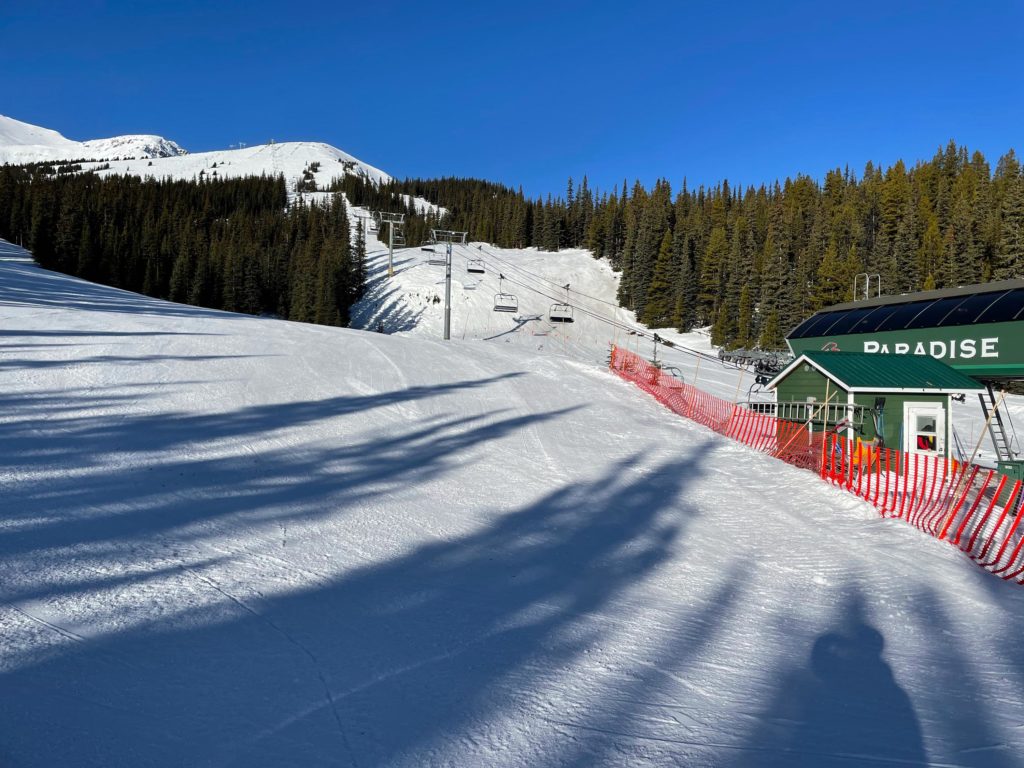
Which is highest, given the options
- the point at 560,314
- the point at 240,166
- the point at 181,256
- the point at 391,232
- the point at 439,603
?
the point at 240,166

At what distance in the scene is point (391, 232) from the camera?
61219 mm

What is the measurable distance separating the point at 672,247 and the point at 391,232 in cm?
3141

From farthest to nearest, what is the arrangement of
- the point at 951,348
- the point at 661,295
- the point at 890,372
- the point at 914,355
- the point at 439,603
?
the point at 661,295 < the point at 951,348 < the point at 914,355 < the point at 890,372 < the point at 439,603

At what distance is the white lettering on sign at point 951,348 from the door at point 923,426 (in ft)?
17.8

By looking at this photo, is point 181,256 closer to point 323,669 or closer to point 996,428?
point 996,428

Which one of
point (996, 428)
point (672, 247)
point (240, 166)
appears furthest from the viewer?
point (240, 166)

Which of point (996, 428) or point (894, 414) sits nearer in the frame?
point (894, 414)

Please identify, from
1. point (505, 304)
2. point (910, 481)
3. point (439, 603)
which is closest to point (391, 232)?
point (505, 304)

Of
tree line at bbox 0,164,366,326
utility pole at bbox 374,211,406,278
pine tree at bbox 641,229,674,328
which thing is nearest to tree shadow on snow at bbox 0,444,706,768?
tree line at bbox 0,164,366,326

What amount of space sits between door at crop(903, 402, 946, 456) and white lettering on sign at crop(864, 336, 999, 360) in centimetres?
542

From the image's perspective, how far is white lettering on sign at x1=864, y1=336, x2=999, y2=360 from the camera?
18.5 meters

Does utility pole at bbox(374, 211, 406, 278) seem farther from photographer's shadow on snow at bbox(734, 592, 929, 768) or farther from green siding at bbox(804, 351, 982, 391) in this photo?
photographer's shadow on snow at bbox(734, 592, 929, 768)

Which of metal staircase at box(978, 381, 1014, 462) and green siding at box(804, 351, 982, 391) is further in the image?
green siding at box(804, 351, 982, 391)

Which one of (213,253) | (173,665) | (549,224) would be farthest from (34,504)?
(549,224)
